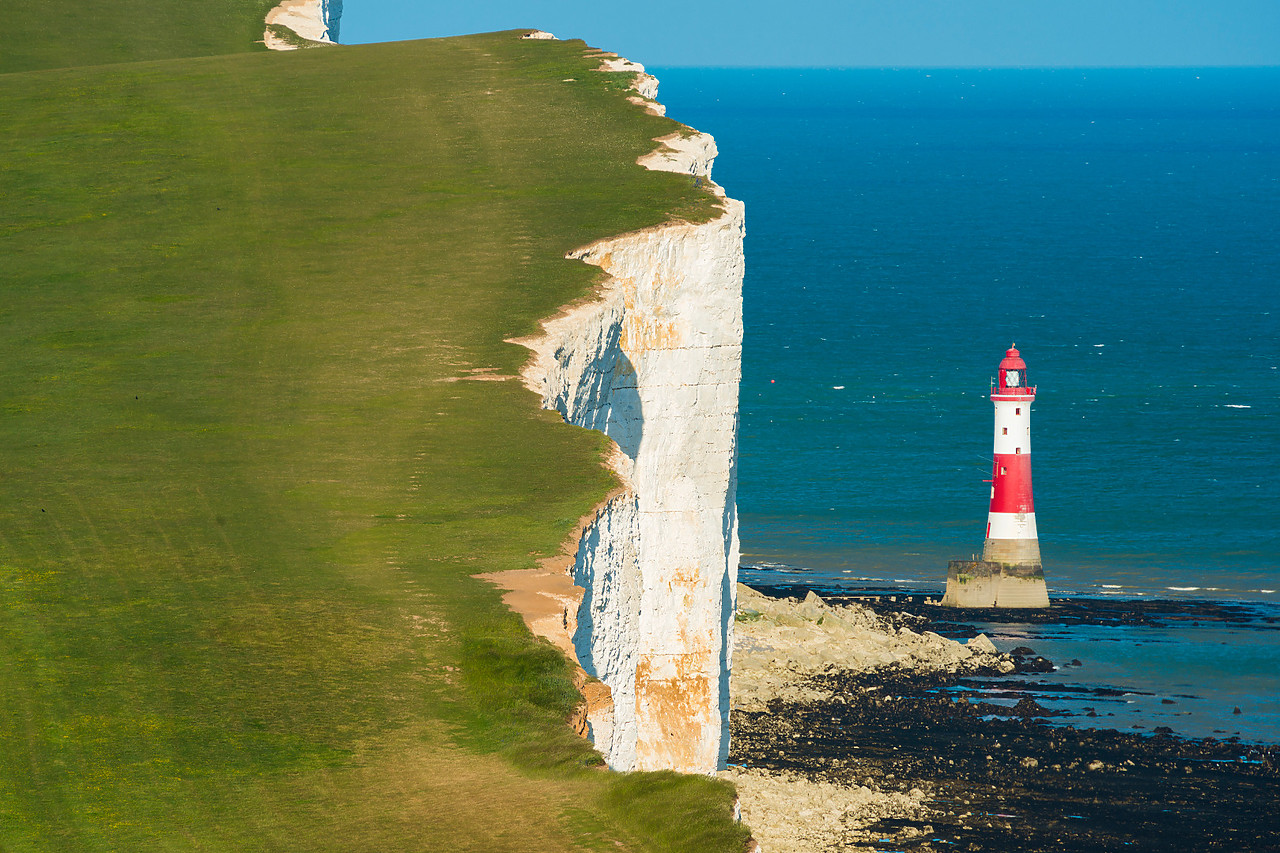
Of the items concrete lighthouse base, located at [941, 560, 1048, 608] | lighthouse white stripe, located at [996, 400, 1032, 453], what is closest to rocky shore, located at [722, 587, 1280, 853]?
concrete lighthouse base, located at [941, 560, 1048, 608]

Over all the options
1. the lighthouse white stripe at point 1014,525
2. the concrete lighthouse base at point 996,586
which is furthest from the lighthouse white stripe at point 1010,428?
the concrete lighthouse base at point 996,586

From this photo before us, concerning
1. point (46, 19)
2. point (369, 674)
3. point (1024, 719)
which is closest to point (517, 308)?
point (369, 674)

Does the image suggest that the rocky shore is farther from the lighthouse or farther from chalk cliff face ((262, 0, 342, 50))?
chalk cliff face ((262, 0, 342, 50))

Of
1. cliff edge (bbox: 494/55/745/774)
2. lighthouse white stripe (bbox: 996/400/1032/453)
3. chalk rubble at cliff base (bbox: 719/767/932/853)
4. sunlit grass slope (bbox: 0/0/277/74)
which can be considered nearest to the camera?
cliff edge (bbox: 494/55/745/774)

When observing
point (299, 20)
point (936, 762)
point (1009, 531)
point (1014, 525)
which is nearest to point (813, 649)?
point (936, 762)

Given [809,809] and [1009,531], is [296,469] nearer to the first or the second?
[809,809]

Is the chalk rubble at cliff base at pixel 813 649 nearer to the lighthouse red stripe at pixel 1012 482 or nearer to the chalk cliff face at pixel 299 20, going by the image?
the lighthouse red stripe at pixel 1012 482
